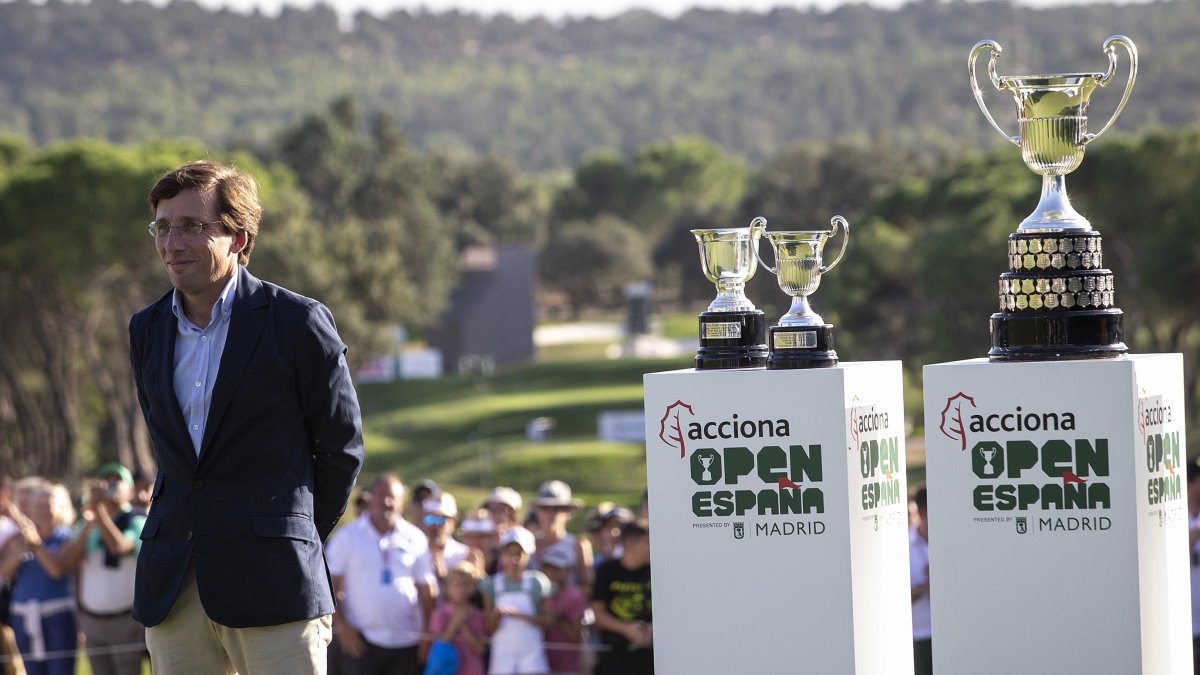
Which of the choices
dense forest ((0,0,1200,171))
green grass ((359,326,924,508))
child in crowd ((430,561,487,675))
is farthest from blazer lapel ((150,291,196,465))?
dense forest ((0,0,1200,171))

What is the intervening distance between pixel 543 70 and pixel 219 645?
16229 centimetres

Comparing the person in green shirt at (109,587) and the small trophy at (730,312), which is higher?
the small trophy at (730,312)

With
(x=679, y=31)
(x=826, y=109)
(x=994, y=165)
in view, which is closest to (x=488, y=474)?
(x=994, y=165)

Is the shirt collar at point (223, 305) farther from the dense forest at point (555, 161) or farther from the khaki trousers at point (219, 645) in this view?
the dense forest at point (555, 161)

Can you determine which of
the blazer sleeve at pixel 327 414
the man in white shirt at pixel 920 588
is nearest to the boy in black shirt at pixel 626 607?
the man in white shirt at pixel 920 588

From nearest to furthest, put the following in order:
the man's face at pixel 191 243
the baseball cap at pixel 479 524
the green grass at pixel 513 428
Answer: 1. the man's face at pixel 191 243
2. the baseball cap at pixel 479 524
3. the green grass at pixel 513 428

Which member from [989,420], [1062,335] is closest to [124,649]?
[989,420]

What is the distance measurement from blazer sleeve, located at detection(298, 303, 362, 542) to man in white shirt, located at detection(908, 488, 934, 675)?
164 inches

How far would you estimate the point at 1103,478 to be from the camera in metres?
4.91

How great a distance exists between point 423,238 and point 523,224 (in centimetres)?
1473

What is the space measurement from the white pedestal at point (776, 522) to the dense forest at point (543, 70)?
94805 mm

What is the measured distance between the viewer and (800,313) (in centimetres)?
555

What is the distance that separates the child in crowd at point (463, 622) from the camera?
29.1 feet

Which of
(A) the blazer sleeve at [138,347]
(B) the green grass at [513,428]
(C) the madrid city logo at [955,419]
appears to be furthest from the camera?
(B) the green grass at [513,428]
